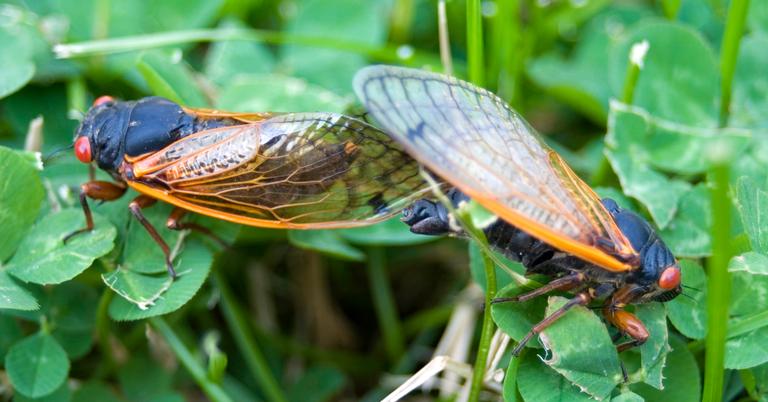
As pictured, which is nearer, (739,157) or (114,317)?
(114,317)

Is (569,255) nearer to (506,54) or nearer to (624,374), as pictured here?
(624,374)

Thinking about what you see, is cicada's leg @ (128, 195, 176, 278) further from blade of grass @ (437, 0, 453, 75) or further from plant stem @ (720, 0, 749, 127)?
plant stem @ (720, 0, 749, 127)

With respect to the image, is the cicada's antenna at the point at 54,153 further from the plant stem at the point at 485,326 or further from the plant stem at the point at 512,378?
the plant stem at the point at 512,378

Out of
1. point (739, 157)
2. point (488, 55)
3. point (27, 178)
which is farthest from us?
point (488, 55)

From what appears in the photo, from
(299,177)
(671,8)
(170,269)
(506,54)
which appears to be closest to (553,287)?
(299,177)

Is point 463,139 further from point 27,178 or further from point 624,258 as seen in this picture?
point 27,178

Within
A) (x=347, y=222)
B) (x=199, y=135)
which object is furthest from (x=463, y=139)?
(x=199, y=135)

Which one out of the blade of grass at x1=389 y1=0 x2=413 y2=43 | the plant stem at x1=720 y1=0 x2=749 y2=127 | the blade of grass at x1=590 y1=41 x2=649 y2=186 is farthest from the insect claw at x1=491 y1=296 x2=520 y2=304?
the blade of grass at x1=389 y1=0 x2=413 y2=43
